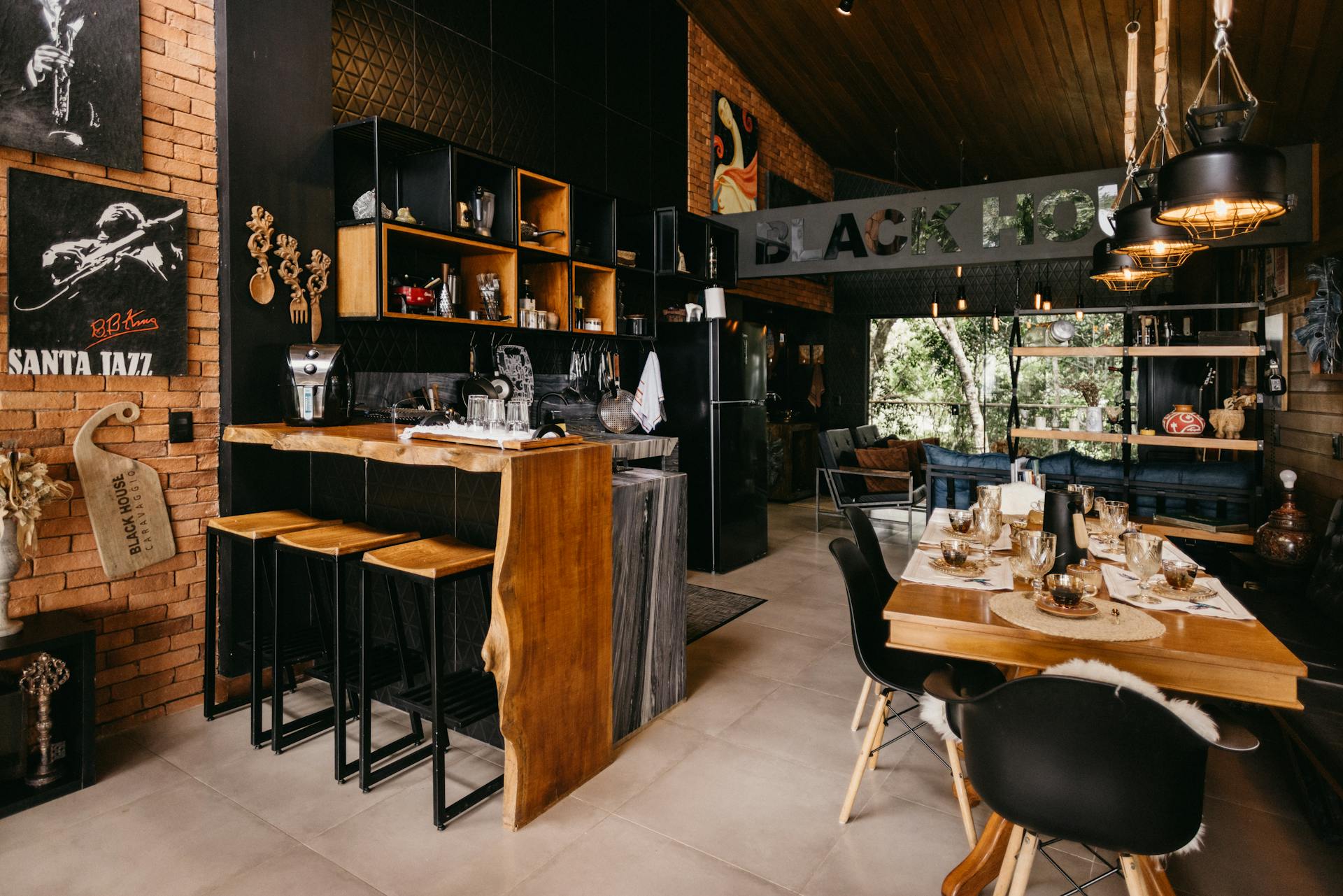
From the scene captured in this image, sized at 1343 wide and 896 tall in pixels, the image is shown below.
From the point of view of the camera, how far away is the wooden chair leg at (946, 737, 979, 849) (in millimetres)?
2205

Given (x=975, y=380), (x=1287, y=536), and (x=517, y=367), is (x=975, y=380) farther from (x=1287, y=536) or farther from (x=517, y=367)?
(x=517, y=367)

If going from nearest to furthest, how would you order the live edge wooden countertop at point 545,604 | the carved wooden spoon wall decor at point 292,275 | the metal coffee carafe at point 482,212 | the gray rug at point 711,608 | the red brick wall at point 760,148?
the live edge wooden countertop at point 545,604 < the carved wooden spoon wall decor at point 292,275 < the metal coffee carafe at point 482,212 < the gray rug at point 711,608 < the red brick wall at point 760,148

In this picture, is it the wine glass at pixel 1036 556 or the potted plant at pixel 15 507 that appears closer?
the wine glass at pixel 1036 556

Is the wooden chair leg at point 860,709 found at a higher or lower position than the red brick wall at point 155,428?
lower

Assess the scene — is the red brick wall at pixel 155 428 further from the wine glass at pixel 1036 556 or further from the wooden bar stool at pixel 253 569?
the wine glass at pixel 1036 556

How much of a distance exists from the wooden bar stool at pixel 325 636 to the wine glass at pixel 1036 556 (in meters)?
2.12

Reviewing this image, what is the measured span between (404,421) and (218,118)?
A: 149cm

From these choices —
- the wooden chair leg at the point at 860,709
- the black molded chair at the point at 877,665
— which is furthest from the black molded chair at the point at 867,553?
the black molded chair at the point at 877,665

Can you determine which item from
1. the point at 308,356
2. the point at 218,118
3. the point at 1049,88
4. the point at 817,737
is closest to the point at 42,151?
the point at 218,118

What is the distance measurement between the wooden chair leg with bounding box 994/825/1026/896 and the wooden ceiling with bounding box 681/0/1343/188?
3.78 m

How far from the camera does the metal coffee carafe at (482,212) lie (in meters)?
4.02

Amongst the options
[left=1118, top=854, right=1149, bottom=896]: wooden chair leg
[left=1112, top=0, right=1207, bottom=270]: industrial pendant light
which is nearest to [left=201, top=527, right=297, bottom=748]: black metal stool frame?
[left=1118, top=854, right=1149, bottom=896]: wooden chair leg

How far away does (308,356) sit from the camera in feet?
10.4

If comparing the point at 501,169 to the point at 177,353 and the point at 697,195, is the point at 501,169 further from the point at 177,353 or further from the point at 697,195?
the point at 697,195
